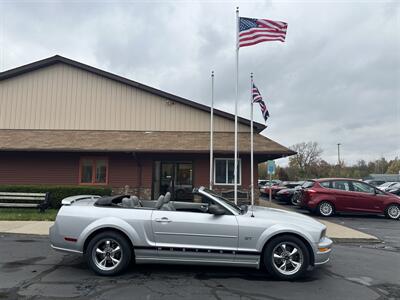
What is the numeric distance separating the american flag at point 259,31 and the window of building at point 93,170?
8295 mm

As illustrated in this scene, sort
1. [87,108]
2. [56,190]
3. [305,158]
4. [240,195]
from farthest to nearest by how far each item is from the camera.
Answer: [305,158]
[87,108]
[240,195]
[56,190]

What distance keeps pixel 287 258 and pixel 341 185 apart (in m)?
10.0

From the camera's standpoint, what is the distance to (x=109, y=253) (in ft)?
17.4

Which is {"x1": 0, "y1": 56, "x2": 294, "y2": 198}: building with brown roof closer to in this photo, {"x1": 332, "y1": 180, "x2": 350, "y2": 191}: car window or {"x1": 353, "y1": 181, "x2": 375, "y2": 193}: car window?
{"x1": 332, "y1": 180, "x2": 350, "y2": 191}: car window

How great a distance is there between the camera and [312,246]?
5.18 metres

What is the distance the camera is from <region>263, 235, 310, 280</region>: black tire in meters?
5.14

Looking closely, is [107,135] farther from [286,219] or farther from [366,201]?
[286,219]

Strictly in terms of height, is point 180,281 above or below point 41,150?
below

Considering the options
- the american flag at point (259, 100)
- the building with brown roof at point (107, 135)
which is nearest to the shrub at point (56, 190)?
the building with brown roof at point (107, 135)

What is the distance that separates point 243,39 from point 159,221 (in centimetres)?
861

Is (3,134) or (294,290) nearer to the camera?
(294,290)

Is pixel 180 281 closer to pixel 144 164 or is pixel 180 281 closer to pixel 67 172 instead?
pixel 144 164

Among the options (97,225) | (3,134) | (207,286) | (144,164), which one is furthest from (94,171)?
(207,286)

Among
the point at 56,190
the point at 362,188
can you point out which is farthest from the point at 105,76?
the point at 362,188
